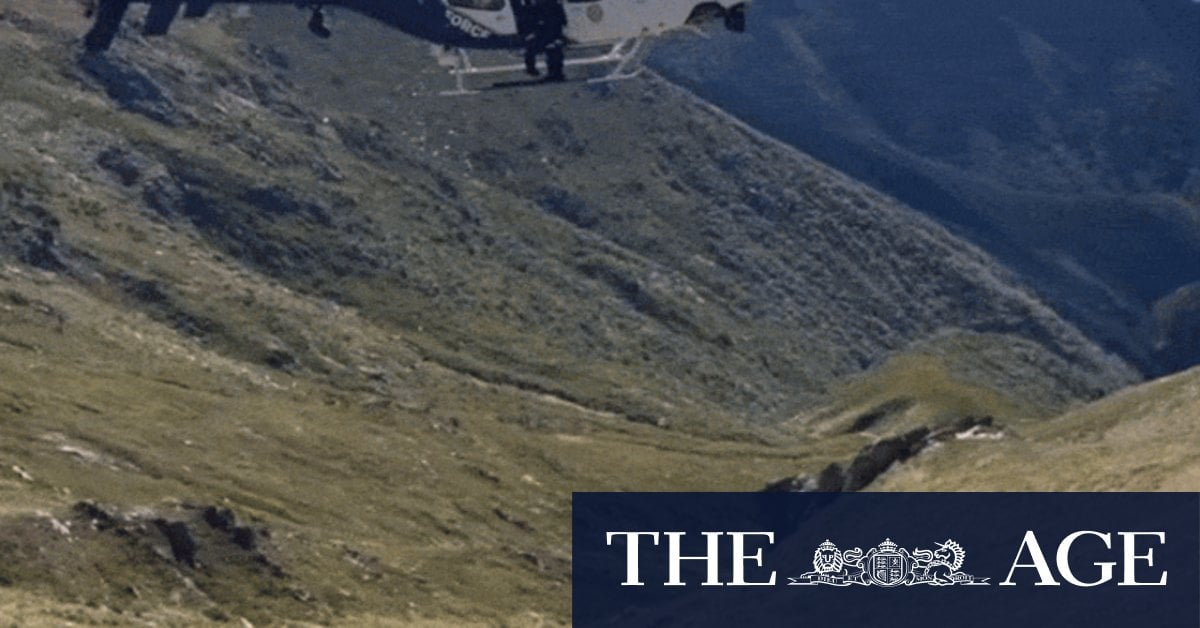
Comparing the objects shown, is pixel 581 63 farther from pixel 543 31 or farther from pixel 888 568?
pixel 888 568

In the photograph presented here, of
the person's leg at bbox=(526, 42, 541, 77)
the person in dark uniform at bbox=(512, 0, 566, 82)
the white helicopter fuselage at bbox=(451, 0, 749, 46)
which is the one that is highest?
the white helicopter fuselage at bbox=(451, 0, 749, 46)

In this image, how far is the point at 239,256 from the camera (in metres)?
178

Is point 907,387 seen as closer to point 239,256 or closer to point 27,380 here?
point 239,256

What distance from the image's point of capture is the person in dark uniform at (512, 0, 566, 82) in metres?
72.3

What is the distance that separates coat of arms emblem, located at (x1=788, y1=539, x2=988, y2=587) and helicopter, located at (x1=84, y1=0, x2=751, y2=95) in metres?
20.3

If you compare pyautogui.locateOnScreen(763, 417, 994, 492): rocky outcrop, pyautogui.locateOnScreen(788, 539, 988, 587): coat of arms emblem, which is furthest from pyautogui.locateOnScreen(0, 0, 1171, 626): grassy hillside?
pyautogui.locateOnScreen(788, 539, 988, 587): coat of arms emblem

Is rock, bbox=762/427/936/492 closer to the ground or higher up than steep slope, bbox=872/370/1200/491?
closer to the ground

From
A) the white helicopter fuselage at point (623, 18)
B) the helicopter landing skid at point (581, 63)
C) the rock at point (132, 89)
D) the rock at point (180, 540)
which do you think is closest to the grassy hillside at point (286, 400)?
the rock at point (180, 540)

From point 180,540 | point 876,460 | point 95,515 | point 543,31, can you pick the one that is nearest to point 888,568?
point 543,31

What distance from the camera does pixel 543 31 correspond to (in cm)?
7275

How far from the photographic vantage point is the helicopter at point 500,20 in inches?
2830

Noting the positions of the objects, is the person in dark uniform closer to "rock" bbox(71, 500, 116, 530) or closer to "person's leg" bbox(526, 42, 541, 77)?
"person's leg" bbox(526, 42, 541, 77)

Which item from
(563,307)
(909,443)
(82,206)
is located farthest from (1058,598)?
(563,307)

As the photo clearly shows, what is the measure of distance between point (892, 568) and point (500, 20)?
24603 mm
